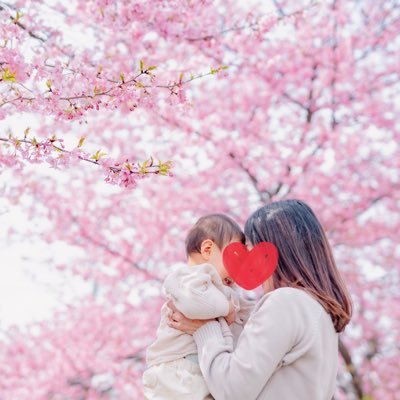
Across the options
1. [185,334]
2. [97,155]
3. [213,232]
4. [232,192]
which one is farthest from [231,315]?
[232,192]

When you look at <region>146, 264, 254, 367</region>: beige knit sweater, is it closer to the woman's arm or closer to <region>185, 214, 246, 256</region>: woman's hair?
the woman's arm

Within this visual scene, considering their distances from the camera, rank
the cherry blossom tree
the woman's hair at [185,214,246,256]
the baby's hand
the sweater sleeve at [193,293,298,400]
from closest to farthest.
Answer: the sweater sleeve at [193,293,298,400] → the baby's hand → the woman's hair at [185,214,246,256] → the cherry blossom tree

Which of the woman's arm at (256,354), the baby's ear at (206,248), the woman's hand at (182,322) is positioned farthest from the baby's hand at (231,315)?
the baby's ear at (206,248)

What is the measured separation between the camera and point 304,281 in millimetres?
1906

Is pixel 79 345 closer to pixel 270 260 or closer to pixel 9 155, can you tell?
pixel 9 155

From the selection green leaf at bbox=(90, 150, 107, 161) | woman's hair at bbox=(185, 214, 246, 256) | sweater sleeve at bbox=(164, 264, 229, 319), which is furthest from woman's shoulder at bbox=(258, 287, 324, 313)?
green leaf at bbox=(90, 150, 107, 161)

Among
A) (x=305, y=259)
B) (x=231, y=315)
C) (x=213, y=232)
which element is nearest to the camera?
(x=305, y=259)

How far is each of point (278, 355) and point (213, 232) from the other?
0.71 meters

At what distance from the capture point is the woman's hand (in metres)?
1.97

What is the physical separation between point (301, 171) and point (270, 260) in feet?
17.0

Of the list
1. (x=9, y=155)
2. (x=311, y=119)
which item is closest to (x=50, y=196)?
(x=311, y=119)

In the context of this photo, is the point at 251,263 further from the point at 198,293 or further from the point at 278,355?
the point at 278,355

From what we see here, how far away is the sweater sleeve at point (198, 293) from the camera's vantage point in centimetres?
193

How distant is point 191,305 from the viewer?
6.34ft
